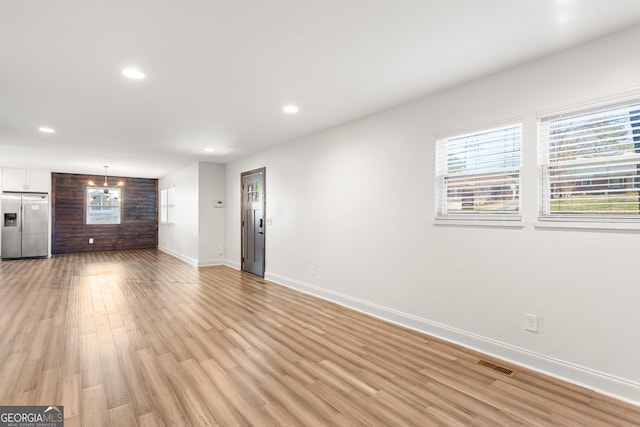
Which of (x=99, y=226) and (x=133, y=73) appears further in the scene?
(x=99, y=226)

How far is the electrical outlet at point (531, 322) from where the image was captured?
2.54m

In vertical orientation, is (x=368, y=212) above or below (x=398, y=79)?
below

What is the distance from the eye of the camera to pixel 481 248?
2.89 m

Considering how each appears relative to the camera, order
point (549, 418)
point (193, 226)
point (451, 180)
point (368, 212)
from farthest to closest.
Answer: point (193, 226) < point (368, 212) < point (451, 180) < point (549, 418)

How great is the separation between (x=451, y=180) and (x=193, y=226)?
6455 mm

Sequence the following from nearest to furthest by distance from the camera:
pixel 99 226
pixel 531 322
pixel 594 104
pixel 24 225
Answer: pixel 594 104
pixel 531 322
pixel 24 225
pixel 99 226

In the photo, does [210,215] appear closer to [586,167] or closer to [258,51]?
[258,51]

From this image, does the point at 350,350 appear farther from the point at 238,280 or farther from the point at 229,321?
the point at 238,280

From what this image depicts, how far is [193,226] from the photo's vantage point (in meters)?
7.79

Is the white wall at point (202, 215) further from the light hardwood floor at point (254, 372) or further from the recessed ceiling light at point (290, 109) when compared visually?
the recessed ceiling light at point (290, 109)

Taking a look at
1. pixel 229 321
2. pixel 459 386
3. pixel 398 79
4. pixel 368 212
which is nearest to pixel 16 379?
pixel 229 321

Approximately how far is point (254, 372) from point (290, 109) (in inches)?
112

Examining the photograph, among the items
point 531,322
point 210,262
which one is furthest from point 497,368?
point 210,262

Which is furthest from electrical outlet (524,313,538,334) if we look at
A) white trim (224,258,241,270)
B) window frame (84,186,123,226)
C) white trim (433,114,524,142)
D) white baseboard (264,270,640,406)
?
window frame (84,186,123,226)
